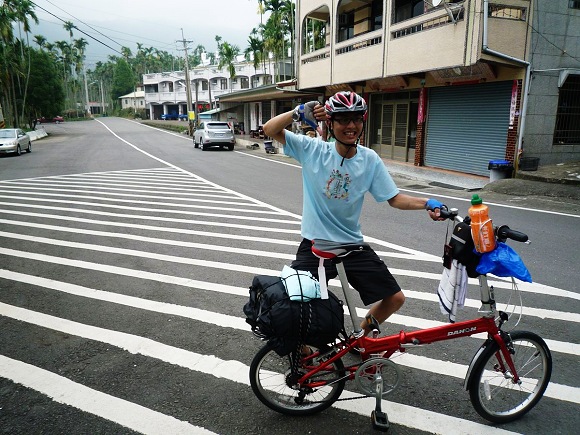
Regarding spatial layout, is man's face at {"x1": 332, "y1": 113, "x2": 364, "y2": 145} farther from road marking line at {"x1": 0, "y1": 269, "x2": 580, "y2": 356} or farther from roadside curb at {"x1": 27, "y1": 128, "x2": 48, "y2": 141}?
roadside curb at {"x1": 27, "y1": 128, "x2": 48, "y2": 141}

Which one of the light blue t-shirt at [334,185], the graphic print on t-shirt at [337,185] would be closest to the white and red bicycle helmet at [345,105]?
the light blue t-shirt at [334,185]

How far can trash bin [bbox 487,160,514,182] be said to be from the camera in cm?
1313

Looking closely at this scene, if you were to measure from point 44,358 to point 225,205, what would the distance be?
6.70 meters

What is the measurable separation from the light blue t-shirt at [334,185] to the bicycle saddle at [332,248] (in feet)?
0.16

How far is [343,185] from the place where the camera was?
9.55ft

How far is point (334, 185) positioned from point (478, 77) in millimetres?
13425

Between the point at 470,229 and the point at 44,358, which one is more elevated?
the point at 470,229

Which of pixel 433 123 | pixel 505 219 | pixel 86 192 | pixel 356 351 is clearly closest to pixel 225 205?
pixel 86 192

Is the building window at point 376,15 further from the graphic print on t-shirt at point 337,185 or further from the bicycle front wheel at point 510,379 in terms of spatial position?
the bicycle front wheel at point 510,379

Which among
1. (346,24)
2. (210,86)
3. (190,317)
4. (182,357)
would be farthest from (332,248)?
(210,86)

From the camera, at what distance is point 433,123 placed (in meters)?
17.3

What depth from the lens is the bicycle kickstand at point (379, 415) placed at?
2.72 m

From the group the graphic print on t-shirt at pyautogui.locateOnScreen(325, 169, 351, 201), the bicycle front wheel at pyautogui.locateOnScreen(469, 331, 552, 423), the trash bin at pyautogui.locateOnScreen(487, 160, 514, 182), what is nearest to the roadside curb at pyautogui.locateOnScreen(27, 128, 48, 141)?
the trash bin at pyautogui.locateOnScreen(487, 160, 514, 182)

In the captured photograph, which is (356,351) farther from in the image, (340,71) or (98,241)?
(340,71)
